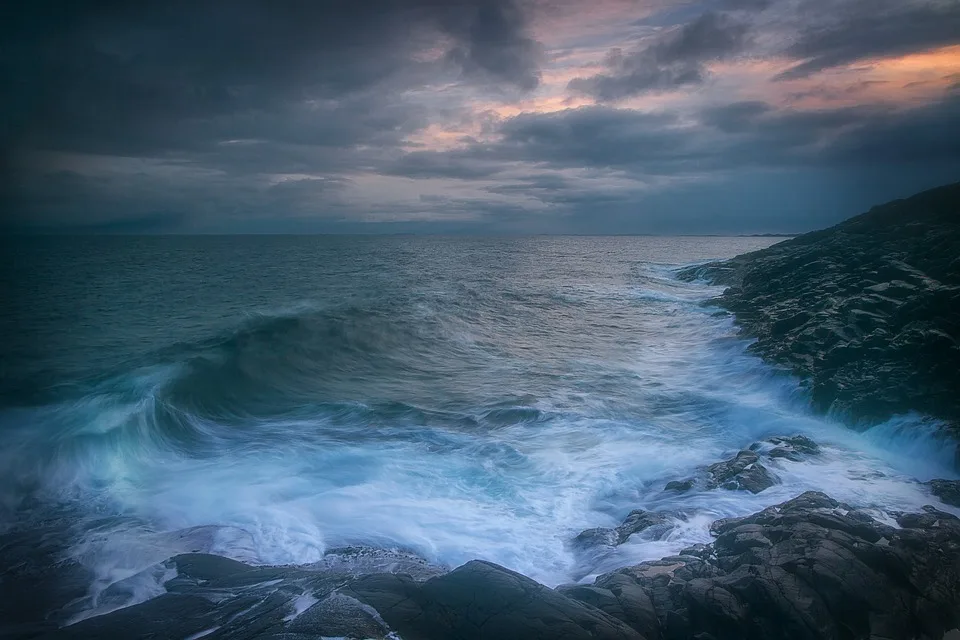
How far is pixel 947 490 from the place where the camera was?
→ 8.52 metres

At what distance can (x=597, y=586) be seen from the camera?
6148 millimetres

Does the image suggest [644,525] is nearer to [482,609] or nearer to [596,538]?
[596,538]

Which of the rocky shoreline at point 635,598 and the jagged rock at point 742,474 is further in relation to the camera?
the jagged rock at point 742,474

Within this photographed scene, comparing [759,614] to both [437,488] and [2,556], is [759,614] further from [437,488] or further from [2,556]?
[2,556]

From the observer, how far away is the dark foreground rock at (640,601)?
17.1ft

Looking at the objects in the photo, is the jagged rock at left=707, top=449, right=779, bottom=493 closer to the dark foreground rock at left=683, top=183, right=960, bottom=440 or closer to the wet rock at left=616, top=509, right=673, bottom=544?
the wet rock at left=616, top=509, right=673, bottom=544

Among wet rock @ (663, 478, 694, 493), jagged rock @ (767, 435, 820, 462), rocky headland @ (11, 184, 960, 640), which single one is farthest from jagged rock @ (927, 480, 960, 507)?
Result: wet rock @ (663, 478, 694, 493)

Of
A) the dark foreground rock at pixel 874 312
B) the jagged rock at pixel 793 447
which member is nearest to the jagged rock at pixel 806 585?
the jagged rock at pixel 793 447

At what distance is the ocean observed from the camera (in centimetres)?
822

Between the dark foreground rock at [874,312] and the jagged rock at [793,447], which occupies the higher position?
the dark foreground rock at [874,312]

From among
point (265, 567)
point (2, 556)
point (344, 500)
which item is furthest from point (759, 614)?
point (2, 556)

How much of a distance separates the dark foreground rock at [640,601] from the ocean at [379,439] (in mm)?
1036

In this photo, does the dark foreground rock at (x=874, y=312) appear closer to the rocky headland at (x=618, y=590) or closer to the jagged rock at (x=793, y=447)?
the jagged rock at (x=793, y=447)

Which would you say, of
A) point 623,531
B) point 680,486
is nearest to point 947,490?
point 680,486
